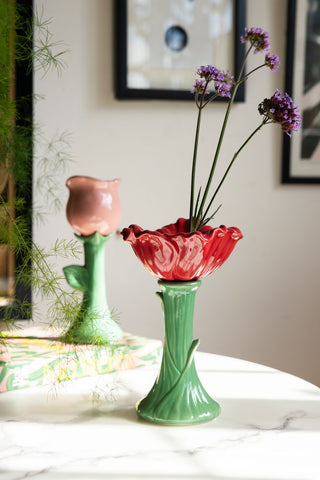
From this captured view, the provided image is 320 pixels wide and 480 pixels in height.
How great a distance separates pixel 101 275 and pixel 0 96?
1.29 feet

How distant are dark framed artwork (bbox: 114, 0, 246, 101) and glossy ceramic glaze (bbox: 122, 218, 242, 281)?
97cm

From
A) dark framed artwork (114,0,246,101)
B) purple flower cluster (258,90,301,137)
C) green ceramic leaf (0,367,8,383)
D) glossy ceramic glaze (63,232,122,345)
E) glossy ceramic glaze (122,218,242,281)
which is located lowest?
green ceramic leaf (0,367,8,383)

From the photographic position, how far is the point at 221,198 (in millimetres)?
1874

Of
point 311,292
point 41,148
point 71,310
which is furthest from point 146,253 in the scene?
point 311,292

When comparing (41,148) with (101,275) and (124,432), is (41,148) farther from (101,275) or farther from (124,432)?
(124,432)

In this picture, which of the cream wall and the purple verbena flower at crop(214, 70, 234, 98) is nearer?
the purple verbena flower at crop(214, 70, 234, 98)

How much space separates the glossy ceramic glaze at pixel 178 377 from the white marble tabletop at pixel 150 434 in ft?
0.06

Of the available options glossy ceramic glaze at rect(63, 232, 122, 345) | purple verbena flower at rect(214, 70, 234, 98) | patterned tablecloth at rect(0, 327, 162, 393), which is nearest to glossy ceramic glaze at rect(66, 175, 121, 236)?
glossy ceramic glaze at rect(63, 232, 122, 345)

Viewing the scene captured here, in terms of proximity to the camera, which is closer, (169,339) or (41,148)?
(169,339)

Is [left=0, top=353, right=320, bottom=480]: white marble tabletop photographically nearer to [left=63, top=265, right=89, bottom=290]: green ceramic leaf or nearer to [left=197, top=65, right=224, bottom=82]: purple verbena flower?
[left=63, top=265, right=89, bottom=290]: green ceramic leaf

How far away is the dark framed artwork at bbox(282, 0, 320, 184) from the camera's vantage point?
74.2 inches

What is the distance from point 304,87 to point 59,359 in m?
1.29

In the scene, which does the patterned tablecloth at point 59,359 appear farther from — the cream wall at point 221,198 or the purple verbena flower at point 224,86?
the cream wall at point 221,198

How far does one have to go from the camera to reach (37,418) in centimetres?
92
